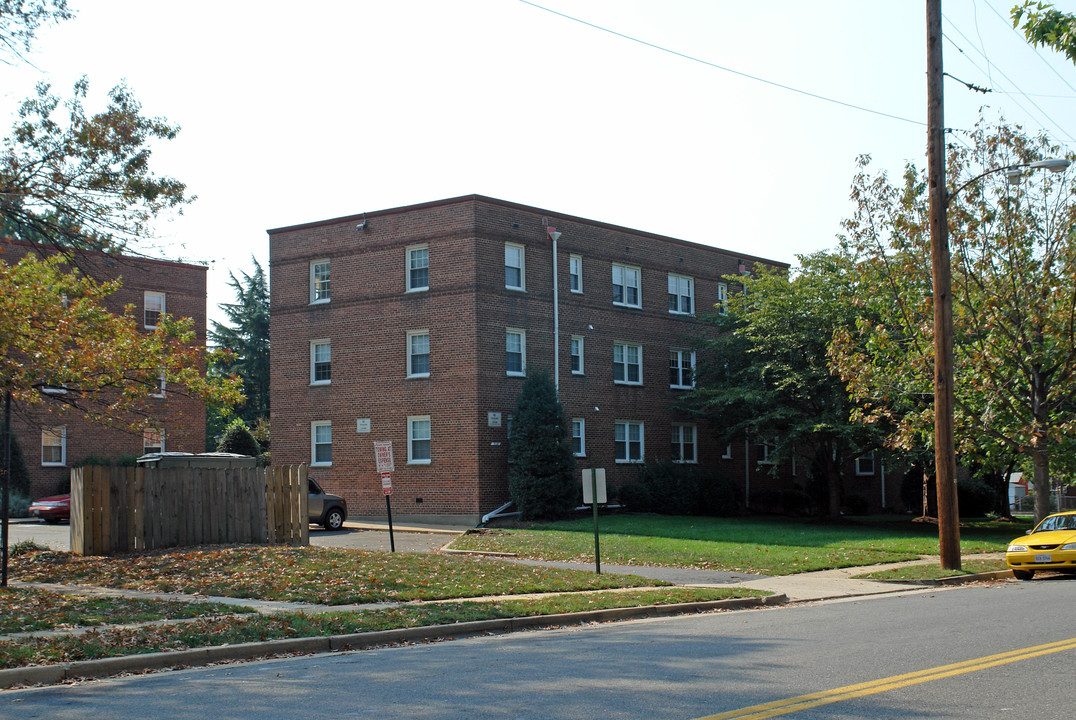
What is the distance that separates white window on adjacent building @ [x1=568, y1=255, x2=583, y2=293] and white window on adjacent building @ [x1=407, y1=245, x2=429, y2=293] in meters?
5.05

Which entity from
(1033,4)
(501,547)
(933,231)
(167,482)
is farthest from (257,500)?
(1033,4)

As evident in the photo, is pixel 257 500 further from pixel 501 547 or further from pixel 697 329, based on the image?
pixel 697 329

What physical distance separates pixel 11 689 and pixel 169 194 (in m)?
10.3

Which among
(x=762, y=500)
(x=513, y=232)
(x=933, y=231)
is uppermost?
(x=513, y=232)

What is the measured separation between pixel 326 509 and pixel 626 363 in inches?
488

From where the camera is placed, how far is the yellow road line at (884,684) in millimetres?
7223

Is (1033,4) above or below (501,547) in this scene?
above

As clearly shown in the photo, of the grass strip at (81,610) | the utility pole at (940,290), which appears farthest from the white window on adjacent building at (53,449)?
the utility pole at (940,290)

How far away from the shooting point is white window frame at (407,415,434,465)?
109 ft

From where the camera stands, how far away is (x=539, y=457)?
103 feet

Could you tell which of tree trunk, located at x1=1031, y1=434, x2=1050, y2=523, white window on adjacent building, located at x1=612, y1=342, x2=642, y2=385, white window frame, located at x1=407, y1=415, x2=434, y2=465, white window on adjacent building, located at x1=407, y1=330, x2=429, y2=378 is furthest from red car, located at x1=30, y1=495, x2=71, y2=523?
tree trunk, located at x1=1031, y1=434, x2=1050, y2=523

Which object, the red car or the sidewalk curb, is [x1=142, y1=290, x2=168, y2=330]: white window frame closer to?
the red car

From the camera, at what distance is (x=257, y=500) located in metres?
22.0

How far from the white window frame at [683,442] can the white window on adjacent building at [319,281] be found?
1351cm
